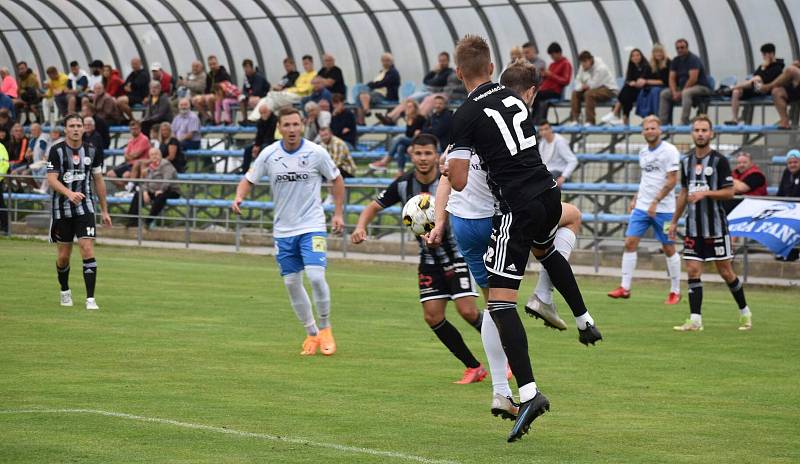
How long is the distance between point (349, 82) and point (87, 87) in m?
7.22

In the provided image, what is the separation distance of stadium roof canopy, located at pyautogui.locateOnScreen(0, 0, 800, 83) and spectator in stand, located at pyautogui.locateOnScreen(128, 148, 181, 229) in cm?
661

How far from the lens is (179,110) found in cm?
3033

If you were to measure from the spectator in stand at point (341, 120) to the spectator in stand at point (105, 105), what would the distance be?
8.10 metres

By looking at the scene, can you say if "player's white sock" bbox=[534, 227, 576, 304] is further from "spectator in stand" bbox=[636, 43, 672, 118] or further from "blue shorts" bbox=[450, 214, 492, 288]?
"spectator in stand" bbox=[636, 43, 672, 118]

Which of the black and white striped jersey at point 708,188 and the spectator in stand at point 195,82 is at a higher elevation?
the spectator in stand at point 195,82

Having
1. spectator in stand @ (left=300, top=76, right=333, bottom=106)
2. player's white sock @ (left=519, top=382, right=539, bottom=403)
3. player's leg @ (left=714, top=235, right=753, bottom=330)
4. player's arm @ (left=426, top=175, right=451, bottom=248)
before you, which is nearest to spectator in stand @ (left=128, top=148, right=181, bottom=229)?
spectator in stand @ (left=300, top=76, right=333, bottom=106)

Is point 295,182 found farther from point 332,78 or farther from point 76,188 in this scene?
point 332,78

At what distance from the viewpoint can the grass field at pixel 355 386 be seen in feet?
23.1

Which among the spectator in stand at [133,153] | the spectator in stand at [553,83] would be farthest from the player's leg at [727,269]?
the spectator in stand at [133,153]

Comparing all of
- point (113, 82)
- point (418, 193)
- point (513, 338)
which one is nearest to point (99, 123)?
point (113, 82)

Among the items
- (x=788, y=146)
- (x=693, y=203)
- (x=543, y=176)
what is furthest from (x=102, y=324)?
(x=788, y=146)

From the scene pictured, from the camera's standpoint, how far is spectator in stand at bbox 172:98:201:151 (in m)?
30.0

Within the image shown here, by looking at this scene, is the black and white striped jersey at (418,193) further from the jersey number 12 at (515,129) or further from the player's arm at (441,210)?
the jersey number 12 at (515,129)

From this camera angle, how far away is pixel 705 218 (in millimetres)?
13844
